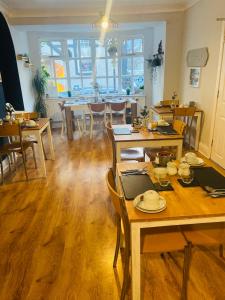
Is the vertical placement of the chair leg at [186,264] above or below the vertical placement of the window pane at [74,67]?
below

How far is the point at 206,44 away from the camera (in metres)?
3.97

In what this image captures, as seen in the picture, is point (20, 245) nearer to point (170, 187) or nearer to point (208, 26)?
point (170, 187)

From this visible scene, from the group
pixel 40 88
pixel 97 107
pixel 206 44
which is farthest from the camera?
pixel 40 88

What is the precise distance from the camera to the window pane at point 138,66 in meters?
7.00

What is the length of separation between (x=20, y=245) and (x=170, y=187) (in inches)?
58.7

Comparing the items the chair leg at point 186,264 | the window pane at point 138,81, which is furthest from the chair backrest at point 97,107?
the chair leg at point 186,264

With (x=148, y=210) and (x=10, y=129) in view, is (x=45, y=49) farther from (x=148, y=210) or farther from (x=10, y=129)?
(x=148, y=210)

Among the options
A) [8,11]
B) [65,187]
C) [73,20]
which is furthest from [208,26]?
[8,11]

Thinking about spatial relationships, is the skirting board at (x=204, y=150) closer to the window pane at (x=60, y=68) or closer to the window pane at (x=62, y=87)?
the window pane at (x=62, y=87)

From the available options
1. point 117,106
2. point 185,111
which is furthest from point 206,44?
point 117,106

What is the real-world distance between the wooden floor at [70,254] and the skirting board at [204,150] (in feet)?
6.61

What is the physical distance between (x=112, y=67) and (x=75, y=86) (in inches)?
50.3

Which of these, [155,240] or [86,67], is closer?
[155,240]

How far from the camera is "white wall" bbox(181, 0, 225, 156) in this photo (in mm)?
3648
